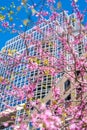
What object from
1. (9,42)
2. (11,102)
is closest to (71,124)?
(11,102)

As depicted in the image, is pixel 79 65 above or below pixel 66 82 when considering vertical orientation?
below

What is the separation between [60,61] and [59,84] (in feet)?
65.7

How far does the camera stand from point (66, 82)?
34.1 metres

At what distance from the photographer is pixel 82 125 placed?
8570 mm

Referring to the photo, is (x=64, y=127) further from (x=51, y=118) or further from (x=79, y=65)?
(x=79, y=65)

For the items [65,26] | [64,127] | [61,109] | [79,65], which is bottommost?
[64,127]

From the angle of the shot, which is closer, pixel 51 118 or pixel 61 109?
pixel 51 118

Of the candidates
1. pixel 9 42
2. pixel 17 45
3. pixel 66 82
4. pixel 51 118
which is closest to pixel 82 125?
pixel 51 118

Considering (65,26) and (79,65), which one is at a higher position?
(65,26)

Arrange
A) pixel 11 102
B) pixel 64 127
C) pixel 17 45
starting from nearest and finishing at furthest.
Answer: pixel 64 127 < pixel 11 102 < pixel 17 45

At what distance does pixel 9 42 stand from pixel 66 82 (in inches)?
3514

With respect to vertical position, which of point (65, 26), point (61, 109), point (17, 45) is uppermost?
point (17, 45)

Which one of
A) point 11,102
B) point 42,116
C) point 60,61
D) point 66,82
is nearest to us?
point 42,116

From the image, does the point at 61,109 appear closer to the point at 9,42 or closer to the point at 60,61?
the point at 60,61
